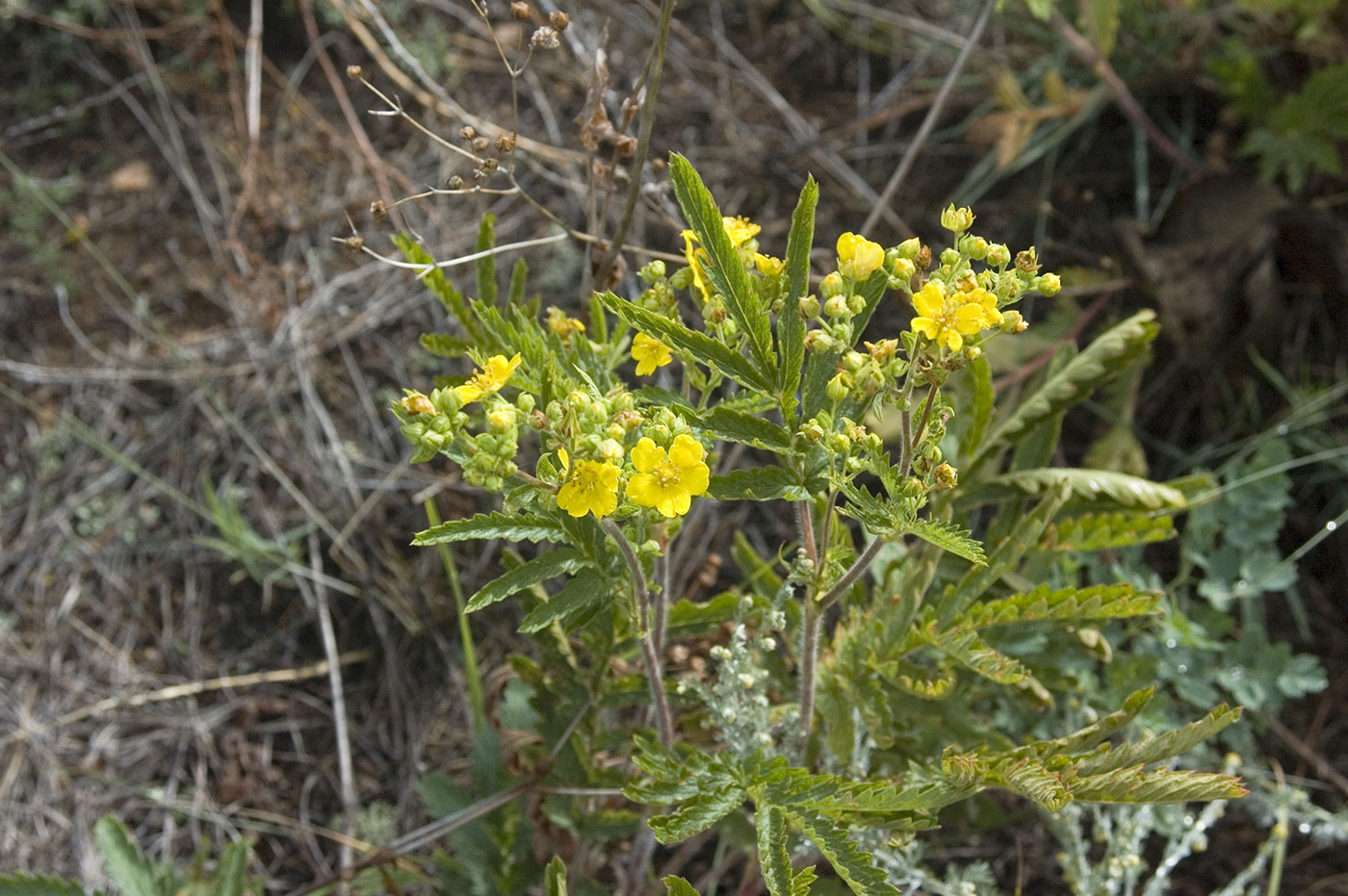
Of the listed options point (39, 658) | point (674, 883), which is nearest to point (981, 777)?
point (674, 883)

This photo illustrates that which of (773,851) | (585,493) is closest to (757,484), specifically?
(585,493)

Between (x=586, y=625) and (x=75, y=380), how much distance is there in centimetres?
248

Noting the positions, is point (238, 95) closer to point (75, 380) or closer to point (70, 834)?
point (75, 380)

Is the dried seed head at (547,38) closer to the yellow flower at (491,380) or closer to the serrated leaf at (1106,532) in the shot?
the yellow flower at (491,380)

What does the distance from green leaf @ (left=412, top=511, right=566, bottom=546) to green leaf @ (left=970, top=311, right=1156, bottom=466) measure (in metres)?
1.02

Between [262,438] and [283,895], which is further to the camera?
[262,438]

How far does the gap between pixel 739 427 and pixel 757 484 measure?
94 millimetres

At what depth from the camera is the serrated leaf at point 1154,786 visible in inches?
63.4

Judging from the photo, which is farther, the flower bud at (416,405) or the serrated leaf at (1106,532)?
the serrated leaf at (1106,532)

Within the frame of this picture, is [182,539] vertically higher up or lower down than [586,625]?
lower down

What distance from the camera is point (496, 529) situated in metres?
1.55

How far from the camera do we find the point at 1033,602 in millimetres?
1934

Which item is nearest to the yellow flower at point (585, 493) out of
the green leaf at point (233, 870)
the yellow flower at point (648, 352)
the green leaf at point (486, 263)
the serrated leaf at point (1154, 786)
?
the yellow flower at point (648, 352)

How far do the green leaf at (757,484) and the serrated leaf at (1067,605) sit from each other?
494 mm
